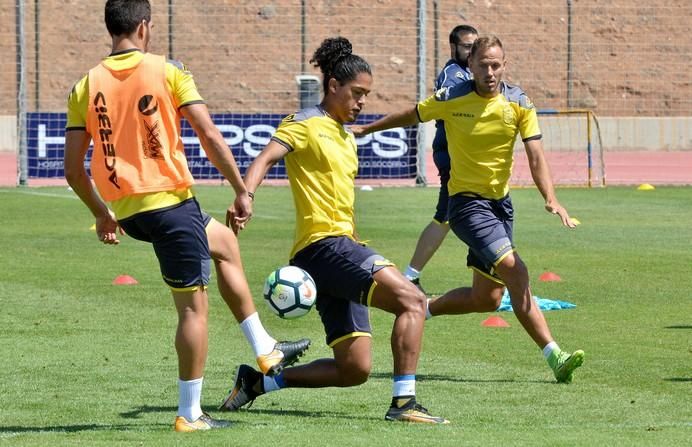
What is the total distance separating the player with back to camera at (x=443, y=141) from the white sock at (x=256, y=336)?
392 centimetres

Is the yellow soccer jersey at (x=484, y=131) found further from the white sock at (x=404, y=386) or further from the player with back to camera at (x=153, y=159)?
the player with back to camera at (x=153, y=159)

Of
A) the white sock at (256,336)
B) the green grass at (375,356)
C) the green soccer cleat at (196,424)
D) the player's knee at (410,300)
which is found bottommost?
the green grass at (375,356)

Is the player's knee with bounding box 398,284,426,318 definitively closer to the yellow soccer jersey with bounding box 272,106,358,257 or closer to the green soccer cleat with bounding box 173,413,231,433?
the yellow soccer jersey with bounding box 272,106,358,257

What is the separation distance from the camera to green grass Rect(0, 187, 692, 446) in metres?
6.80

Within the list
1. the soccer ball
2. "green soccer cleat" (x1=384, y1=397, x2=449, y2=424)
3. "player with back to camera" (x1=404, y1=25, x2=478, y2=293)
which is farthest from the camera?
"player with back to camera" (x1=404, y1=25, x2=478, y2=293)

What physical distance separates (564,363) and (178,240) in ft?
9.18

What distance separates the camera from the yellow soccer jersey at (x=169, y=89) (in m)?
6.57

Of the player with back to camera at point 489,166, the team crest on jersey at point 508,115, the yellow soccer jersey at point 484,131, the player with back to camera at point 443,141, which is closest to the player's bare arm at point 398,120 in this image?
the player with back to camera at point 489,166

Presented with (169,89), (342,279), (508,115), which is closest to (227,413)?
(342,279)

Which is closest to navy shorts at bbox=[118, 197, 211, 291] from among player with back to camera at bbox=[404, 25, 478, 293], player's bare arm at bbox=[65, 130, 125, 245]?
player's bare arm at bbox=[65, 130, 125, 245]

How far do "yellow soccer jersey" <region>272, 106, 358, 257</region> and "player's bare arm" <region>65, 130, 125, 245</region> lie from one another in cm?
97

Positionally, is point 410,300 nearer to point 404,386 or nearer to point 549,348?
point 404,386

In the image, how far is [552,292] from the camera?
1267 centimetres

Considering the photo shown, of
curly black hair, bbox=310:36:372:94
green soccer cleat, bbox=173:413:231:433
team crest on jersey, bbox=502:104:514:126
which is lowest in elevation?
green soccer cleat, bbox=173:413:231:433
